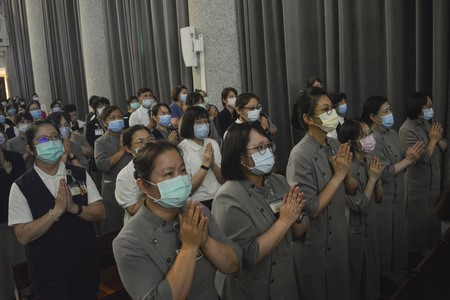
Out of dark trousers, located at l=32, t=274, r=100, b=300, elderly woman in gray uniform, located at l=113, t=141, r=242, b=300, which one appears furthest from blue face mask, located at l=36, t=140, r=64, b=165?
elderly woman in gray uniform, located at l=113, t=141, r=242, b=300

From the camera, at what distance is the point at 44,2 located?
15.1 m

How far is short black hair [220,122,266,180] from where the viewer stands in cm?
242

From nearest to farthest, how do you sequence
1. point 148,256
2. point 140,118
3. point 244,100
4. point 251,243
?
point 148,256, point 251,243, point 244,100, point 140,118

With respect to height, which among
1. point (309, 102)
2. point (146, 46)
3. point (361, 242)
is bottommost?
point (361, 242)

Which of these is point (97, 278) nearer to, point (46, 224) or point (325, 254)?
point (46, 224)

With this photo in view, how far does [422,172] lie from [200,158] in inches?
78.2

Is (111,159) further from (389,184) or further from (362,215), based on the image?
(389,184)

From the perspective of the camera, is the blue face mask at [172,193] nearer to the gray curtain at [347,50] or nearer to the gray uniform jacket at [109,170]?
the gray uniform jacket at [109,170]

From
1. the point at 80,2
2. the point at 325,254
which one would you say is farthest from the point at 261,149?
the point at 80,2

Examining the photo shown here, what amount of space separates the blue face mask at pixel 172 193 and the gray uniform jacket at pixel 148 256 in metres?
0.07

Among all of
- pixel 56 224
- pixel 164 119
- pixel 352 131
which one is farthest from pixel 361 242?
pixel 164 119

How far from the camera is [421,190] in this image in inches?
167

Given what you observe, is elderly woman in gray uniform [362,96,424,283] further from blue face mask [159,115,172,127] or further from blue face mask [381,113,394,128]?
blue face mask [159,115,172,127]

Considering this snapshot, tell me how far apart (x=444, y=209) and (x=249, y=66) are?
5965 millimetres
